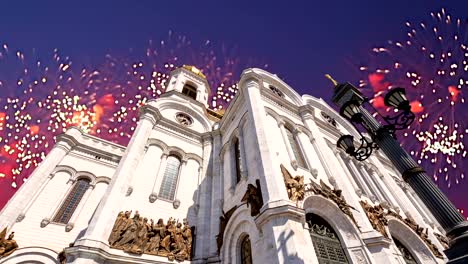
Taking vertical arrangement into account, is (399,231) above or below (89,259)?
above

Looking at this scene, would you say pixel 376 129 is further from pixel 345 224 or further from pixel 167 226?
pixel 167 226

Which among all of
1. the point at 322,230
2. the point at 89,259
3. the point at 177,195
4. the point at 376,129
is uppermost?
the point at 177,195

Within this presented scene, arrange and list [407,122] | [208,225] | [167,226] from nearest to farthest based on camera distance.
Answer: [407,122] < [167,226] < [208,225]

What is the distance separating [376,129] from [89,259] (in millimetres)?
10200

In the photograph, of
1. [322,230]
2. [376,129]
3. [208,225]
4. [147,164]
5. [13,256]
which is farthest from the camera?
[147,164]

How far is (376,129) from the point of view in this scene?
594 cm

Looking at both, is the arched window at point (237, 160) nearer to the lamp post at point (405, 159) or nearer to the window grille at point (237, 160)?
the window grille at point (237, 160)

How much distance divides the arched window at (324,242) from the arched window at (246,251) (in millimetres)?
2408

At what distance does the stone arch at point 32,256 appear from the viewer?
31.9 feet

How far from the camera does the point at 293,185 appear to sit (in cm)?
838

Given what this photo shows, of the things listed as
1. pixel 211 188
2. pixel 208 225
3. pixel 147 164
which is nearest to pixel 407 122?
pixel 208 225

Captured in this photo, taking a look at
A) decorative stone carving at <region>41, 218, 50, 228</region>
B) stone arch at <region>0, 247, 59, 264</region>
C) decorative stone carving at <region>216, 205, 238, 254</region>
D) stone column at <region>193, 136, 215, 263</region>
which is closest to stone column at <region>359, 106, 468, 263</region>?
decorative stone carving at <region>216, 205, 238, 254</region>

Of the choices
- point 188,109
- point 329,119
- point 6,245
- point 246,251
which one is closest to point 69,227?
point 6,245

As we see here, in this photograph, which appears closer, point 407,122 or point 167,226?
point 407,122
